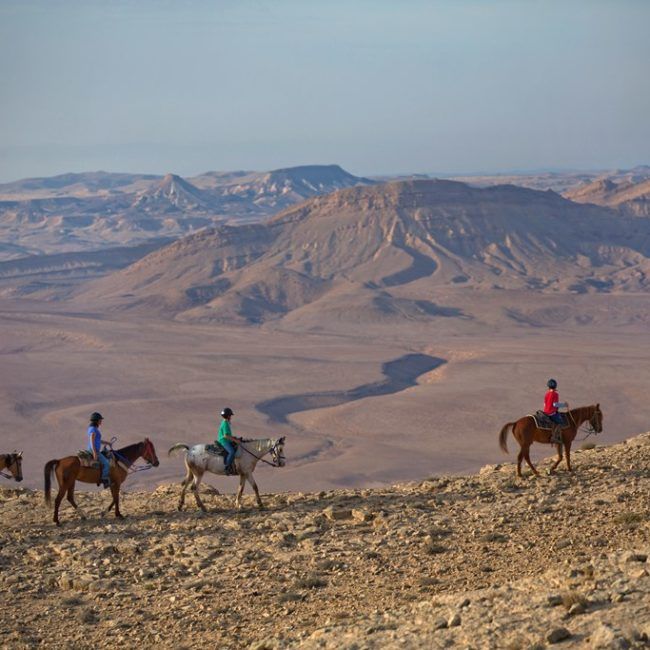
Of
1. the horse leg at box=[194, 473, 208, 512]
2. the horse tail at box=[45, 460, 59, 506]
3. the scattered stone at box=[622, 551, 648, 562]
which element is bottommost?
the horse leg at box=[194, 473, 208, 512]

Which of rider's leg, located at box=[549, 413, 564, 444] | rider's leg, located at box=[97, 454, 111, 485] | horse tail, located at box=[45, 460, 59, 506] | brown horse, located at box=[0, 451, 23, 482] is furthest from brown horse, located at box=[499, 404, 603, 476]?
brown horse, located at box=[0, 451, 23, 482]

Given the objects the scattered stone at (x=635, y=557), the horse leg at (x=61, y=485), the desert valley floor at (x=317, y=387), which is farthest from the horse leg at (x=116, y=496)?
the desert valley floor at (x=317, y=387)

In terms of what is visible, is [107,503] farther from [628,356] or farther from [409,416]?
[628,356]

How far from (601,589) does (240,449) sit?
923 cm

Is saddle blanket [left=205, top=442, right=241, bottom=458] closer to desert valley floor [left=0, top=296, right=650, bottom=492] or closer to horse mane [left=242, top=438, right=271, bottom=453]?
horse mane [left=242, top=438, right=271, bottom=453]

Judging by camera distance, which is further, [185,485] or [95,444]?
[185,485]

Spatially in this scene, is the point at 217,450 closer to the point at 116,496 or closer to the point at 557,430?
the point at 116,496

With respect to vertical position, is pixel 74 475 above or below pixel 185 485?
above

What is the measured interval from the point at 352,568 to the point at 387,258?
384 feet

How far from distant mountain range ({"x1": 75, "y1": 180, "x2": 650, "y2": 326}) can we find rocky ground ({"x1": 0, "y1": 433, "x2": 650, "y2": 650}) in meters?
86.8

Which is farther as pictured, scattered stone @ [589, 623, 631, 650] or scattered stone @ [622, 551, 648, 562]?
scattered stone @ [622, 551, 648, 562]

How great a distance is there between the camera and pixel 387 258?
129750 mm

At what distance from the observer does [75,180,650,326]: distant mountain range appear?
374 feet

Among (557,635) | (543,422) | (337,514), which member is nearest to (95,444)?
(337,514)
